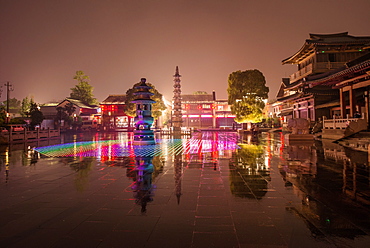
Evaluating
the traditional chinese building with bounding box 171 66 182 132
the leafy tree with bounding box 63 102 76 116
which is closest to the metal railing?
the traditional chinese building with bounding box 171 66 182 132

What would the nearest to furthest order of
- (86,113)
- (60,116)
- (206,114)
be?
(60,116) < (86,113) < (206,114)

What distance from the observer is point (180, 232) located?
10.9 ft

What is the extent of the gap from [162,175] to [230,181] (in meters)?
2.02

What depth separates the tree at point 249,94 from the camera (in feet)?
102

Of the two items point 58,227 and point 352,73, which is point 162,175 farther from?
point 352,73

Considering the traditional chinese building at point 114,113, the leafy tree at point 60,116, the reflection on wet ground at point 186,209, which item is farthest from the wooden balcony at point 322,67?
the leafy tree at point 60,116

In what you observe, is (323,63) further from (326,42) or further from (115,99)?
(115,99)

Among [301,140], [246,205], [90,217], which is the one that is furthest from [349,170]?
[301,140]

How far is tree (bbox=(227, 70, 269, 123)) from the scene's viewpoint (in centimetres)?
3120

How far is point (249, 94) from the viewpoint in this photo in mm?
31469

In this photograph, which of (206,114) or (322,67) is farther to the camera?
(206,114)

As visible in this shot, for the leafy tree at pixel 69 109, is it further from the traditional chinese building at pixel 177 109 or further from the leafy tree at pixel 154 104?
the traditional chinese building at pixel 177 109

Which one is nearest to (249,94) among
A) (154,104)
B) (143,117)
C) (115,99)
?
(143,117)

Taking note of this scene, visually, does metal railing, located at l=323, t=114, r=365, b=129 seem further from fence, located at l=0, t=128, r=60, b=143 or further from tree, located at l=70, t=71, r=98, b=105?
tree, located at l=70, t=71, r=98, b=105
